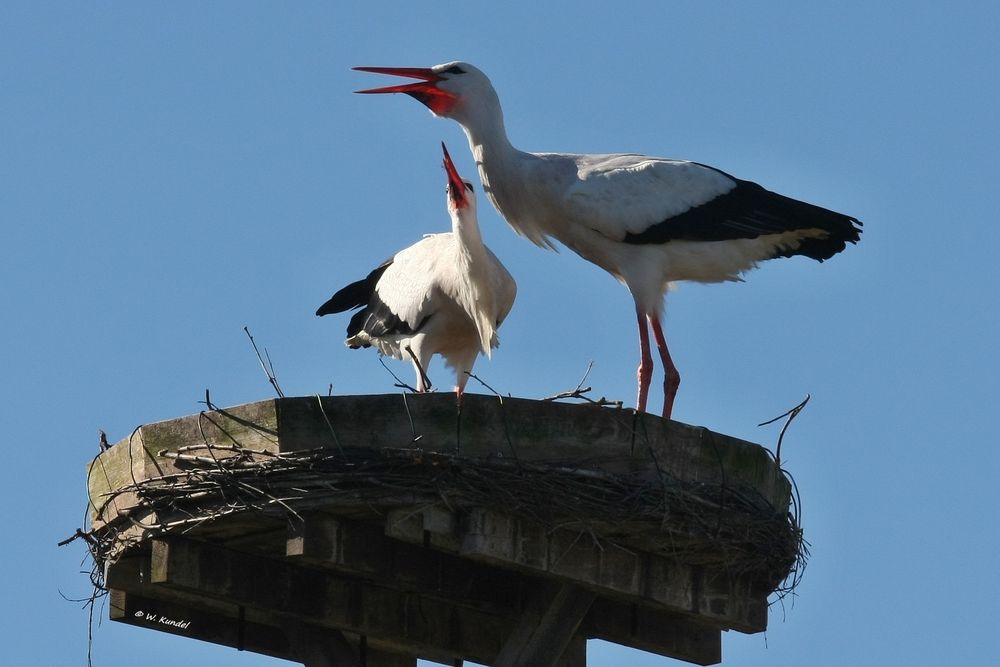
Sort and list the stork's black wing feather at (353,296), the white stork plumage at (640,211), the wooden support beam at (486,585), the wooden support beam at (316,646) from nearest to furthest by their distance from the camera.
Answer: the wooden support beam at (486,585)
the wooden support beam at (316,646)
the white stork plumage at (640,211)
the stork's black wing feather at (353,296)

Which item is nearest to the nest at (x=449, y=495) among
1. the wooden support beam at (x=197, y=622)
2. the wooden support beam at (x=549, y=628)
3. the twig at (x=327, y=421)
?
the twig at (x=327, y=421)

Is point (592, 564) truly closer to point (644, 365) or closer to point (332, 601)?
point (332, 601)

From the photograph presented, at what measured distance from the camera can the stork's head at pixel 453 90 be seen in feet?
31.0

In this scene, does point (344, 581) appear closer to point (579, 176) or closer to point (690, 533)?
point (690, 533)

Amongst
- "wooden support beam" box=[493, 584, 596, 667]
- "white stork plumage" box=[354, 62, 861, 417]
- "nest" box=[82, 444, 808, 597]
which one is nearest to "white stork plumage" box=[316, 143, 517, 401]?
"white stork plumage" box=[354, 62, 861, 417]

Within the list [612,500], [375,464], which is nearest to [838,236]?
[612,500]

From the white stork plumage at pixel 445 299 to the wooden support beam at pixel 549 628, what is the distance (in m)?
3.35

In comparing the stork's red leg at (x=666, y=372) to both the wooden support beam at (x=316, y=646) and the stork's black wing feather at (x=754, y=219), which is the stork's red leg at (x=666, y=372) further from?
the wooden support beam at (x=316, y=646)

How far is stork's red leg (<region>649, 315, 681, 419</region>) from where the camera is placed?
29.9 feet

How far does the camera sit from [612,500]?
21.6ft

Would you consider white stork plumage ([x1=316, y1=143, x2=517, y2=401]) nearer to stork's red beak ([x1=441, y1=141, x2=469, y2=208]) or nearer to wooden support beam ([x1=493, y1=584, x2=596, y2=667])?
stork's red beak ([x1=441, y1=141, x2=469, y2=208])

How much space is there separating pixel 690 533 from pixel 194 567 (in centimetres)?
200

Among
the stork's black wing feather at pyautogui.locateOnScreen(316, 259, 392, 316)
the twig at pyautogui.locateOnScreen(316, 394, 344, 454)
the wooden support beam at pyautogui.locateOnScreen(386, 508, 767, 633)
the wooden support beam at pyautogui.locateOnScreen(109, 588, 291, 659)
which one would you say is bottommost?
the wooden support beam at pyautogui.locateOnScreen(109, 588, 291, 659)

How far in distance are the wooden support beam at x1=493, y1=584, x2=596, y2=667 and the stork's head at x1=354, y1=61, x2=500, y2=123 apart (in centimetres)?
339
